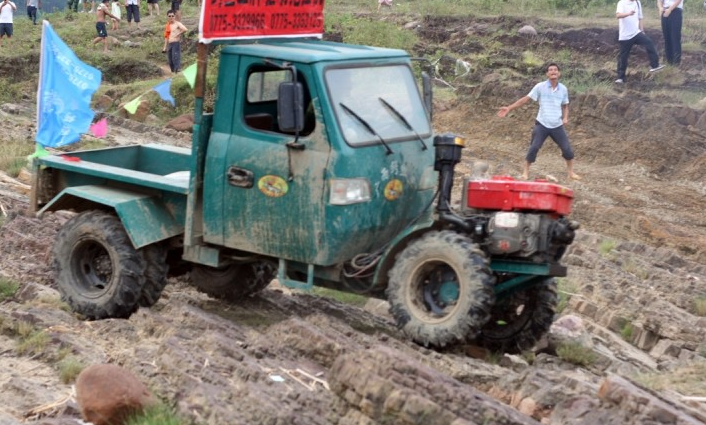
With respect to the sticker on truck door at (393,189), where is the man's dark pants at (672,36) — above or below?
above

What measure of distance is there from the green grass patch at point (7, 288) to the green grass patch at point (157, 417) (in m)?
3.52

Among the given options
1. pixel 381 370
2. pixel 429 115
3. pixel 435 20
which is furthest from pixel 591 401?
pixel 435 20

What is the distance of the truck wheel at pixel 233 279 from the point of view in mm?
9469

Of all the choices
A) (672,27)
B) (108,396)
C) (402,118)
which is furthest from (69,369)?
(672,27)

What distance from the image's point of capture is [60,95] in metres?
9.99

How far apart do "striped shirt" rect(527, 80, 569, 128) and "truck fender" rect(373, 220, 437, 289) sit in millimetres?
7553

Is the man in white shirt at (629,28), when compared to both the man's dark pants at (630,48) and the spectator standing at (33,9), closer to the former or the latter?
the man's dark pants at (630,48)

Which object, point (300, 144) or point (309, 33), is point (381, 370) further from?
point (309, 33)

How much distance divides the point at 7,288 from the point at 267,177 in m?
2.76

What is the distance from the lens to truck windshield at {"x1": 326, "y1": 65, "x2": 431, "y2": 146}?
8070mm

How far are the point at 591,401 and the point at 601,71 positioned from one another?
17.0m

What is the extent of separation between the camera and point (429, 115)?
8.84 metres

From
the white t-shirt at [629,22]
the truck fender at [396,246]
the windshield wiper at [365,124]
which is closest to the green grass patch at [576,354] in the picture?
the truck fender at [396,246]

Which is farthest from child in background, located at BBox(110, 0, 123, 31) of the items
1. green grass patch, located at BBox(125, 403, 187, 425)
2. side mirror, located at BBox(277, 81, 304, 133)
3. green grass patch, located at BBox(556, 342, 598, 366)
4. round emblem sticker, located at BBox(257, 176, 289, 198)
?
green grass patch, located at BBox(125, 403, 187, 425)
